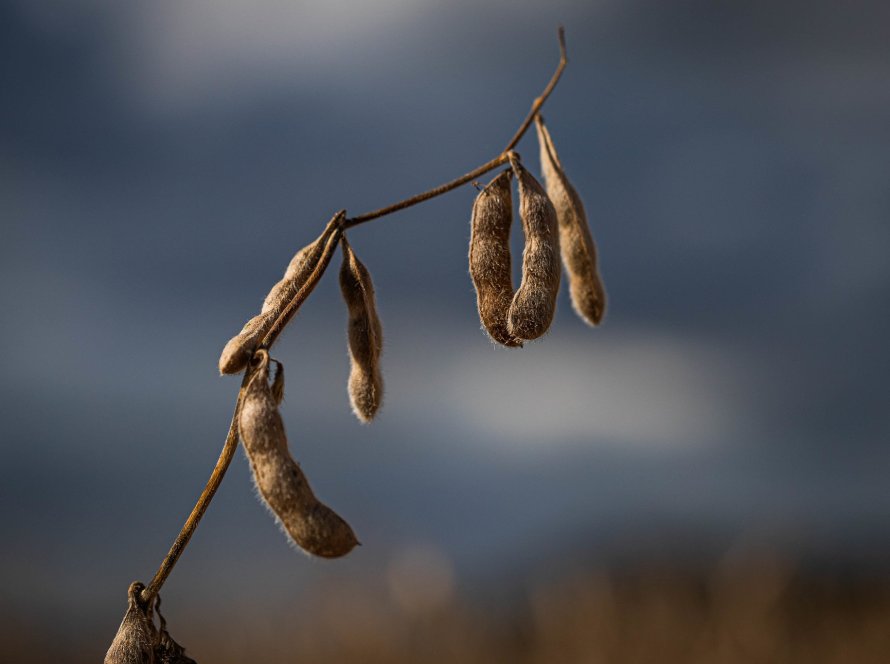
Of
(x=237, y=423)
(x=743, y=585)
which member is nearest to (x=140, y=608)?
(x=237, y=423)

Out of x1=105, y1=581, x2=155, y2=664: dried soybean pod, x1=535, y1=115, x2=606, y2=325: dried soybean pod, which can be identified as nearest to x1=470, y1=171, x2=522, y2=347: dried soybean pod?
x1=535, y1=115, x2=606, y2=325: dried soybean pod

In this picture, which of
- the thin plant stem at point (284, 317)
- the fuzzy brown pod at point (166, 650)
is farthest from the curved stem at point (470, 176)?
the fuzzy brown pod at point (166, 650)

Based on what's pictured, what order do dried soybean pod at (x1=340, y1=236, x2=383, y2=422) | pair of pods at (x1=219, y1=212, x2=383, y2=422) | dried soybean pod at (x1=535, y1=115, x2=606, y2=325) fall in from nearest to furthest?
pair of pods at (x1=219, y1=212, x2=383, y2=422) < dried soybean pod at (x1=340, y1=236, x2=383, y2=422) < dried soybean pod at (x1=535, y1=115, x2=606, y2=325)

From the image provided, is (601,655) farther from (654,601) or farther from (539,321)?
(539,321)

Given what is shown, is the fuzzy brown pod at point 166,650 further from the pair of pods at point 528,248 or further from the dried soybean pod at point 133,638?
the pair of pods at point 528,248

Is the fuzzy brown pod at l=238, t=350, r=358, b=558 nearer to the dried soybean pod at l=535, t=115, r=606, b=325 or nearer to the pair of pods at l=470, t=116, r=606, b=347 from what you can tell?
the pair of pods at l=470, t=116, r=606, b=347

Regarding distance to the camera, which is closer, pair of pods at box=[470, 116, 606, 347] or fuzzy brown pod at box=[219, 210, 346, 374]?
fuzzy brown pod at box=[219, 210, 346, 374]
